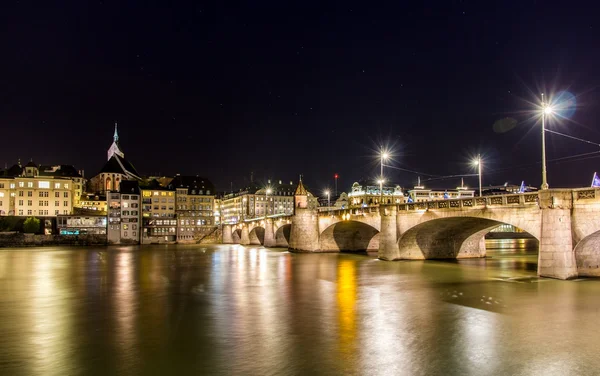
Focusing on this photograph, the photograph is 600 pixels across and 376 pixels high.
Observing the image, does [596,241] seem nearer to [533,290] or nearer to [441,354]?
[533,290]

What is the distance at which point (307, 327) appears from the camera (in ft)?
58.3

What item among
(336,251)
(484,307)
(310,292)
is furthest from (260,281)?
(336,251)

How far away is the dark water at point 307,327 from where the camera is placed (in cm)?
1292

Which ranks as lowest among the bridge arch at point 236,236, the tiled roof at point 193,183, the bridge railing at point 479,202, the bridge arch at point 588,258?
the bridge arch at point 236,236

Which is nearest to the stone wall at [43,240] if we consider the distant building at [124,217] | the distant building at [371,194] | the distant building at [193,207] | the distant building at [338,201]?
the distant building at [124,217]

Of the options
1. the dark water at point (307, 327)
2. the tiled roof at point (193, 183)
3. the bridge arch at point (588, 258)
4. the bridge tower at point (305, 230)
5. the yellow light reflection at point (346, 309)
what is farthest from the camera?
the tiled roof at point (193, 183)

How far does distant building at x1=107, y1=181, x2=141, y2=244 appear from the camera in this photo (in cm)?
12142

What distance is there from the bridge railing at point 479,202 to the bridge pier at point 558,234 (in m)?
1.94

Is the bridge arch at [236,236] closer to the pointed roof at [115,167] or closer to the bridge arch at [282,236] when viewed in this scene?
the bridge arch at [282,236]

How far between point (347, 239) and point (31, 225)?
81904mm

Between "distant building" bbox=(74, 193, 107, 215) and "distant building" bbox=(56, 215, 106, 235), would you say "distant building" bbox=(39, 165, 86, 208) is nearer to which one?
"distant building" bbox=(74, 193, 107, 215)

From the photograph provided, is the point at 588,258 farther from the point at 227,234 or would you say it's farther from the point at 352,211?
the point at 227,234

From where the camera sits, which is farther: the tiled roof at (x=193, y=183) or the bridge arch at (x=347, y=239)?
the tiled roof at (x=193, y=183)

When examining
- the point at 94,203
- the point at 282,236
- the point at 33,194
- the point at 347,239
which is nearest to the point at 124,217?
the point at 33,194
